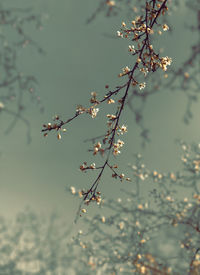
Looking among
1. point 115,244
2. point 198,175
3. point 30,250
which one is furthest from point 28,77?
point 30,250

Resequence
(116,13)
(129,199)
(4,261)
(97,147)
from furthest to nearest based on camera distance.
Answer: (4,261), (129,199), (116,13), (97,147)

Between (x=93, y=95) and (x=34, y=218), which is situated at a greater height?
(x=34, y=218)

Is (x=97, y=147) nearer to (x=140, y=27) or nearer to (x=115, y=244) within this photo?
(x=140, y=27)

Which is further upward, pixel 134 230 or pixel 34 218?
pixel 34 218

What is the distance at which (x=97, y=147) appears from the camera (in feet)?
6.63

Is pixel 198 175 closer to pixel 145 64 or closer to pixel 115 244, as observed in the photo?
pixel 115 244

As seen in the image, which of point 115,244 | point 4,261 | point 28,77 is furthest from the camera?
point 4,261

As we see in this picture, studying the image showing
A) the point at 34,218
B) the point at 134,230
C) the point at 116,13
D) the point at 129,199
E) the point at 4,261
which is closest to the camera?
the point at 116,13

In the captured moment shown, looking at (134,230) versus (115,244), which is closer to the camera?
(134,230)

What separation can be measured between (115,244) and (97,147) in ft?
26.7

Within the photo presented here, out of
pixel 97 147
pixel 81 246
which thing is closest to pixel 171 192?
pixel 81 246

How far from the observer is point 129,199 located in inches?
388

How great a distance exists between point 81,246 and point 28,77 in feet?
A: 18.8

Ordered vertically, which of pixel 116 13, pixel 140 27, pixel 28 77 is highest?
pixel 116 13
